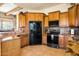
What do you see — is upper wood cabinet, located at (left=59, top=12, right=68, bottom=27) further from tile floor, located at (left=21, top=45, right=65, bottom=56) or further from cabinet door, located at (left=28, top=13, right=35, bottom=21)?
cabinet door, located at (left=28, top=13, right=35, bottom=21)

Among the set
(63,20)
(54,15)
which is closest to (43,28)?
(54,15)

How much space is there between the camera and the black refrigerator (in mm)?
6515

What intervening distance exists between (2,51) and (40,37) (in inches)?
147

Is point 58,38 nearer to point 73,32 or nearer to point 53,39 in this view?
point 53,39

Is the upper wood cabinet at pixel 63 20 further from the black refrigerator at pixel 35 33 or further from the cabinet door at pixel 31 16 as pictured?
the cabinet door at pixel 31 16

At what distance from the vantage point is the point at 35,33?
653cm

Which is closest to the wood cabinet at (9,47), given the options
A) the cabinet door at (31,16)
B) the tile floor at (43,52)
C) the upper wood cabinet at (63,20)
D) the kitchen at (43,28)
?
the tile floor at (43,52)

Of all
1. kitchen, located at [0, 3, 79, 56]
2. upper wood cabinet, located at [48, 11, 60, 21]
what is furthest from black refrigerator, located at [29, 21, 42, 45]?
upper wood cabinet, located at [48, 11, 60, 21]

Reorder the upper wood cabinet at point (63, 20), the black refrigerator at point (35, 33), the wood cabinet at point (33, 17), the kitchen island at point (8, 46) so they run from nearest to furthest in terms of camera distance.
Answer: the kitchen island at point (8, 46)
the upper wood cabinet at point (63, 20)
the black refrigerator at point (35, 33)
the wood cabinet at point (33, 17)

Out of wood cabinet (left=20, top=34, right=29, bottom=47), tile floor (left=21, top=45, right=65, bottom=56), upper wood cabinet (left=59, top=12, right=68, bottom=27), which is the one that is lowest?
tile floor (left=21, top=45, right=65, bottom=56)

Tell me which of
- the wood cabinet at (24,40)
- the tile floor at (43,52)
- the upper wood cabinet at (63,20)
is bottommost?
the tile floor at (43,52)

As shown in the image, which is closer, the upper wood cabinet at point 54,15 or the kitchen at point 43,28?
the kitchen at point 43,28

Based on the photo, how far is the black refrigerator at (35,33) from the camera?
21.4ft

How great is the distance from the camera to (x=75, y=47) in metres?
2.34
